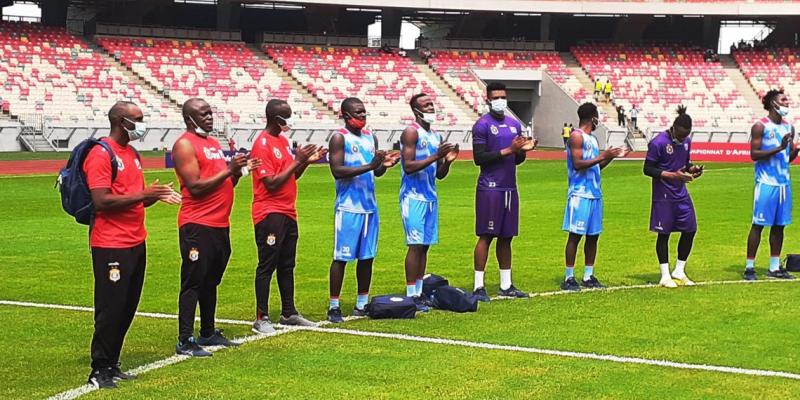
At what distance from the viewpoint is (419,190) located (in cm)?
1179

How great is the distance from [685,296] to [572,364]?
13.3 feet

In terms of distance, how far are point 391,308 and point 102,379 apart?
11.4 ft

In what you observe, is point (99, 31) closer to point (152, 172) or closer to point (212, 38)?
point (212, 38)

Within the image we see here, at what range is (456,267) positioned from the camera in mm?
15672

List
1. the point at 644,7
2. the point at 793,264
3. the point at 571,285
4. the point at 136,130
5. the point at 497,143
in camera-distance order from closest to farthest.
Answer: the point at 136,130 → the point at 497,143 → the point at 571,285 → the point at 793,264 → the point at 644,7

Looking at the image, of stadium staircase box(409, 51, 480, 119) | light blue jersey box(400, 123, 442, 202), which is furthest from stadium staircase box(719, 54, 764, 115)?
light blue jersey box(400, 123, 442, 202)

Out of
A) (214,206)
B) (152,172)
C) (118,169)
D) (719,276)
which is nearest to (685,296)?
(719,276)

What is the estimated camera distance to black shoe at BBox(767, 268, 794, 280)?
46.5ft

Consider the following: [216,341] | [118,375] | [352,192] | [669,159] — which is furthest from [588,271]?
[118,375]

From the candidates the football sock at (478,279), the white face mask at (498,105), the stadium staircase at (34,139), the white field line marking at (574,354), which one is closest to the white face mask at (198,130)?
the white field line marking at (574,354)

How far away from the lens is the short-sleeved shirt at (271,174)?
10.5 metres

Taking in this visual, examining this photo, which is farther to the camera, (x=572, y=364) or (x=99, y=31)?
(x=99, y=31)

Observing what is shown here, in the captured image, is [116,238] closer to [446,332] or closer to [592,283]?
[446,332]

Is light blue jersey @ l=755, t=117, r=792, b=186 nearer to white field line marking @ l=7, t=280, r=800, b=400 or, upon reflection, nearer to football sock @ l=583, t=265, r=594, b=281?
football sock @ l=583, t=265, r=594, b=281
